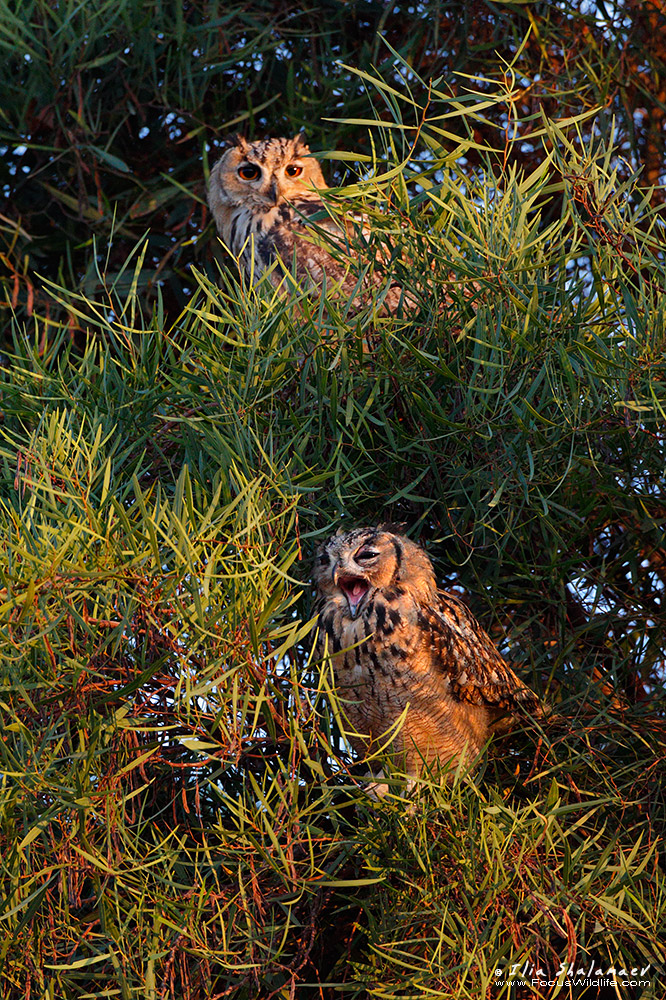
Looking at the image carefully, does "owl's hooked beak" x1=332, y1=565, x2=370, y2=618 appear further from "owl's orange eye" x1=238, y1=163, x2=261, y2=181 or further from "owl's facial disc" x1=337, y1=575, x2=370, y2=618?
"owl's orange eye" x1=238, y1=163, x2=261, y2=181

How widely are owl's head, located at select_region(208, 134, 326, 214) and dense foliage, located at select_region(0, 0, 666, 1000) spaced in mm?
290

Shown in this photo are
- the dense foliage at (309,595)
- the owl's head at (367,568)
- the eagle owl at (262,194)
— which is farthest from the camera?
the eagle owl at (262,194)

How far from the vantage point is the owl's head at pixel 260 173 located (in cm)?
278

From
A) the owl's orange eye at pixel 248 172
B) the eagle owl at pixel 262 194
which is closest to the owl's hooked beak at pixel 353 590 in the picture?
the eagle owl at pixel 262 194

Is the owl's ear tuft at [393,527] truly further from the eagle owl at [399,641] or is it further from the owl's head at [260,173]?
the owl's head at [260,173]

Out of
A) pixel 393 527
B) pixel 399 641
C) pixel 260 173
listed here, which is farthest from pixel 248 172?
pixel 399 641

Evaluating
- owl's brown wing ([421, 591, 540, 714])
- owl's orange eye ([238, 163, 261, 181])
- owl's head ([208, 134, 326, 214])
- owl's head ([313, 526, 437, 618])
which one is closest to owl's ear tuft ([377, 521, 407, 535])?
owl's head ([313, 526, 437, 618])

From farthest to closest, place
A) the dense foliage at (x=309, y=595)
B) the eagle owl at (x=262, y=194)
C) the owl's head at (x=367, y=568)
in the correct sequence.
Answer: the eagle owl at (x=262, y=194) → the owl's head at (x=367, y=568) → the dense foliage at (x=309, y=595)

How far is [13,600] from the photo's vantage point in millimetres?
1225

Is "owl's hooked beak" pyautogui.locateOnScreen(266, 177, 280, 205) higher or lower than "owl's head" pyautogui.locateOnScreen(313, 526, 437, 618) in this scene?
lower

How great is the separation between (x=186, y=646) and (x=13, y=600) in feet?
0.64

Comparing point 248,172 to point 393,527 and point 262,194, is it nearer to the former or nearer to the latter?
point 262,194

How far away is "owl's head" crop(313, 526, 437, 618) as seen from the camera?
5.79 ft

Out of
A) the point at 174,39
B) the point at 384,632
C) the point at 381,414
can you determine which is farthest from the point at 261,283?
the point at 174,39
